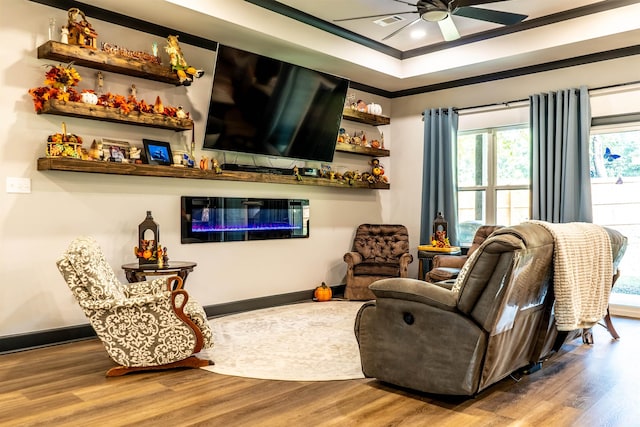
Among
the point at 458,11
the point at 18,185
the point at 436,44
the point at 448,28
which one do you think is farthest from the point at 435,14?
the point at 18,185

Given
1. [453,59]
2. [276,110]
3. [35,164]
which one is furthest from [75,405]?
[453,59]

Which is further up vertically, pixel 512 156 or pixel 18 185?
pixel 512 156

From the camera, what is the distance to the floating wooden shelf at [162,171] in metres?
3.96

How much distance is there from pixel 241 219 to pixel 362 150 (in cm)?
200

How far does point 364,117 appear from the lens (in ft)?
21.5

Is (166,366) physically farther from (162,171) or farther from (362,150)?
(362,150)

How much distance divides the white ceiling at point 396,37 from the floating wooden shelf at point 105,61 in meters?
0.47

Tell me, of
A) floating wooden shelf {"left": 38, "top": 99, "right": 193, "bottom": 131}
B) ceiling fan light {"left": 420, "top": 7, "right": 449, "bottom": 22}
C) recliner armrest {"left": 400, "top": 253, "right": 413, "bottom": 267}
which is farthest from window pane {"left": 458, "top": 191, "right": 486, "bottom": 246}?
floating wooden shelf {"left": 38, "top": 99, "right": 193, "bottom": 131}

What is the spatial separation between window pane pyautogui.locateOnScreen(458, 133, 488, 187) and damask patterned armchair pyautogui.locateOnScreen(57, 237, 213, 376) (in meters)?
4.31

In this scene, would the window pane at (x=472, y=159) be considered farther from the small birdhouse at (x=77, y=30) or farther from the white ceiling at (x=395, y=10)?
the small birdhouse at (x=77, y=30)

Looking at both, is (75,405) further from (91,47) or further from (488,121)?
(488,121)

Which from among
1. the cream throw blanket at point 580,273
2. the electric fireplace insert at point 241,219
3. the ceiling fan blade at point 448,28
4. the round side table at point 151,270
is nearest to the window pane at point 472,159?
the ceiling fan blade at point 448,28

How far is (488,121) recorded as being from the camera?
6.34 meters

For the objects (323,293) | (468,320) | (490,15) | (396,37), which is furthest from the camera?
(323,293)
